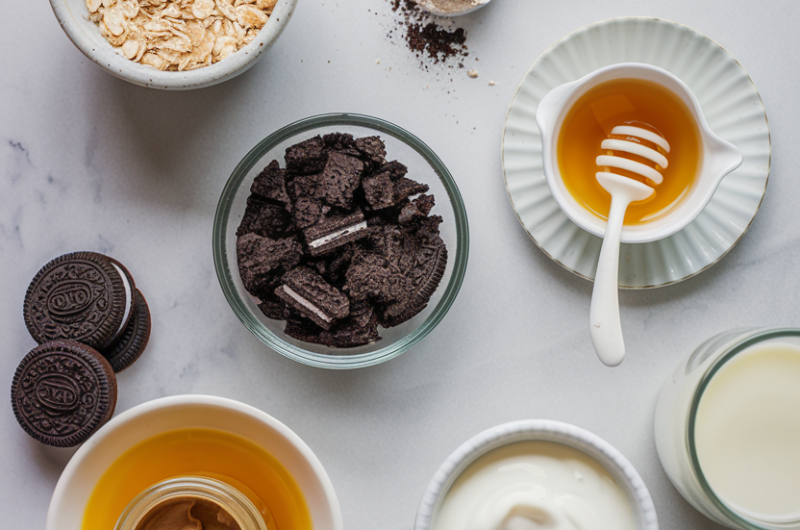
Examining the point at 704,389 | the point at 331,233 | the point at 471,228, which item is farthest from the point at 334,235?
the point at 704,389

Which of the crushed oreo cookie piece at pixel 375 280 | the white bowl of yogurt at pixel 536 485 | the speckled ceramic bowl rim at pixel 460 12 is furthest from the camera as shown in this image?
the speckled ceramic bowl rim at pixel 460 12

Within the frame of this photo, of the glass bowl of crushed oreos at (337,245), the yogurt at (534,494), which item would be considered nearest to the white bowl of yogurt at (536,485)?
the yogurt at (534,494)

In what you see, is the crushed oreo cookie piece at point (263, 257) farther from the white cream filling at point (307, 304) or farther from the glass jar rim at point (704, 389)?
the glass jar rim at point (704, 389)

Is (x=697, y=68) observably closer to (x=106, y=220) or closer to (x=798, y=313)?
(x=798, y=313)

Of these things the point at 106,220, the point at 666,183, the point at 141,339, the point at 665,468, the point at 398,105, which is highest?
the point at 666,183

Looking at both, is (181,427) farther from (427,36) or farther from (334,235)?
(427,36)

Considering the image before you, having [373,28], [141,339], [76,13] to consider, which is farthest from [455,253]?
[76,13]

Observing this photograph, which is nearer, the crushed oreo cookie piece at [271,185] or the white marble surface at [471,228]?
the crushed oreo cookie piece at [271,185]

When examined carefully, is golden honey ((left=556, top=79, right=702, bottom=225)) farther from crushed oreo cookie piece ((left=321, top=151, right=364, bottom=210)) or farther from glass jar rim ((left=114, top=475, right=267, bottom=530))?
glass jar rim ((left=114, top=475, right=267, bottom=530))
